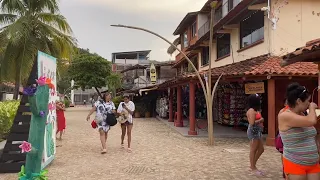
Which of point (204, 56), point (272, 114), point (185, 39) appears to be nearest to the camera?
point (272, 114)

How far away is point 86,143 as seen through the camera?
38.5 ft

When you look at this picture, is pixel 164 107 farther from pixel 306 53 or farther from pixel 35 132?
pixel 306 53

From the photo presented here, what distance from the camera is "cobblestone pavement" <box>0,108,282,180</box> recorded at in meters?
6.86

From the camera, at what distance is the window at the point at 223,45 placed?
1722 centimetres

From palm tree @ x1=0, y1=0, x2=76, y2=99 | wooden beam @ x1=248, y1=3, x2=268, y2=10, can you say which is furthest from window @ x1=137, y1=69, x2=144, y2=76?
wooden beam @ x1=248, y1=3, x2=268, y2=10

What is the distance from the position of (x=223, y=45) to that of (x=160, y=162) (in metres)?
11.1

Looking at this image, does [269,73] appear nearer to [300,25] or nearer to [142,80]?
[300,25]

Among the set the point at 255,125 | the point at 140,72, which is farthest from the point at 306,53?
the point at 140,72

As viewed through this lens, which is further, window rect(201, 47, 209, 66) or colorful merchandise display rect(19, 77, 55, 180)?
window rect(201, 47, 209, 66)

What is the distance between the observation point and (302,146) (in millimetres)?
3357

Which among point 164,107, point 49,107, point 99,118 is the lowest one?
point 164,107

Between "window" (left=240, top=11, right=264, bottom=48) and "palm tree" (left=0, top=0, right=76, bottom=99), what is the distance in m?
9.56

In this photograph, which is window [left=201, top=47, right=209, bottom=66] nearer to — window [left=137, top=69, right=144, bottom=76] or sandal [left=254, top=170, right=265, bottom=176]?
sandal [left=254, top=170, right=265, bottom=176]

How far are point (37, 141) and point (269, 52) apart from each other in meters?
9.45
